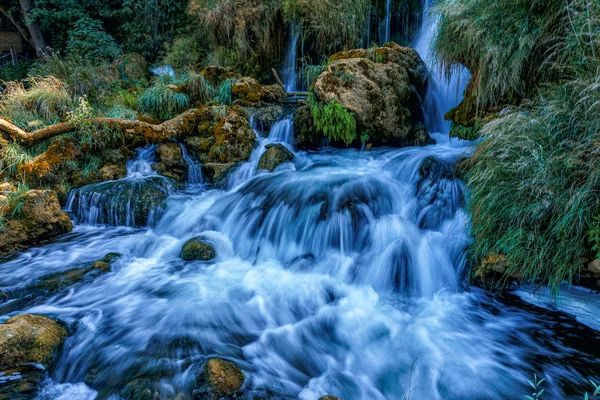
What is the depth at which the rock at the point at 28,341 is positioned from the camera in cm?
290

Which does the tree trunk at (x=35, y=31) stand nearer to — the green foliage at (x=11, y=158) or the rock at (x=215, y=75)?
the rock at (x=215, y=75)

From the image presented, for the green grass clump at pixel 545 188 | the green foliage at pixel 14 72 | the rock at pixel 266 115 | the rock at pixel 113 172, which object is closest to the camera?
the green grass clump at pixel 545 188

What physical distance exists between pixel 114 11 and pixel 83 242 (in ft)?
41.3

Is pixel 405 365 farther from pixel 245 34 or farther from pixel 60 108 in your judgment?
pixel 245 34

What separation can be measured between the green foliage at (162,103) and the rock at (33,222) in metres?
3.67

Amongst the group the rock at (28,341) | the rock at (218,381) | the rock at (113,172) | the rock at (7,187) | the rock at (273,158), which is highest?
the rock at (273,158)

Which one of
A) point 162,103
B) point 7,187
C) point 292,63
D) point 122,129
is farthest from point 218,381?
point 292,63

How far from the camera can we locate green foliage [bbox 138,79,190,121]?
8.63 m

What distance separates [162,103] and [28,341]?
6698mm

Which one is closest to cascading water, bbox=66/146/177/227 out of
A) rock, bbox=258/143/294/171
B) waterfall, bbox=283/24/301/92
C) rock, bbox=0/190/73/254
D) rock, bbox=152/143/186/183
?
rock, bbox=0/190/73/254

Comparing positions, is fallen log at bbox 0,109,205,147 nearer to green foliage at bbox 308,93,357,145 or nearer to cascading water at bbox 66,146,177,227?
cascading water at bbox 66,146,177,227

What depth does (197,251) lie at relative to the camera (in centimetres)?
511

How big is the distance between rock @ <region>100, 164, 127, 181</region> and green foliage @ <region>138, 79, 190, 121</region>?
2.18m

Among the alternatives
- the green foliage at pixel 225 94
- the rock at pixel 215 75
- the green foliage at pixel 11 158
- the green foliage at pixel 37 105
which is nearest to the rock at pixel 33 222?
the green foliage at pixel 11 158
